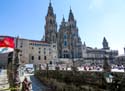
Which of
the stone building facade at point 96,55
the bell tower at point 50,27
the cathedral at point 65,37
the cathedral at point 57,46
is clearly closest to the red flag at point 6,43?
the cathedral at point 57,46

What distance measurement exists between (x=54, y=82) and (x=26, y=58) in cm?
3142

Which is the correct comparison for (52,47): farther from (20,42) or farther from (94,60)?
(94,60)

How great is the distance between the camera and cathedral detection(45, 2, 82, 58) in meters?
67.3

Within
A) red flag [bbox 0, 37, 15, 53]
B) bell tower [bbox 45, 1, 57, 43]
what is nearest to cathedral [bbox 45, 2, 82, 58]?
bell tower [bbox 45, 1, 57, 43]

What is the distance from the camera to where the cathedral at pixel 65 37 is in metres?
67.3

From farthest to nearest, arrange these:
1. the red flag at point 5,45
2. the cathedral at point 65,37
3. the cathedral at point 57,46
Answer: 1. the cathedral at point 65,37
2. the cathedral at point 57,46
3. the red flag at point 5,45

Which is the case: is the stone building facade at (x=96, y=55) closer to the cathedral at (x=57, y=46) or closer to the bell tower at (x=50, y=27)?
the cathedral at (x=57, y=46)

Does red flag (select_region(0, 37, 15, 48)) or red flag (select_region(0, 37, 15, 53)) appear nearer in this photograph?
red flag (select_region(0, 37, 15, 53))

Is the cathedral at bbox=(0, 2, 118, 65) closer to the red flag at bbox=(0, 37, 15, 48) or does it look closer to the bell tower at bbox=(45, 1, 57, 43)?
the bell tower at bbox=(45, 1, 57, 43)

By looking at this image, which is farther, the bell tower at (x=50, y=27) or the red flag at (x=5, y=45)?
the bell tower at (x=50, y=27)

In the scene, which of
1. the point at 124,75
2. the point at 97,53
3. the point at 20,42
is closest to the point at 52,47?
the point at 20,42

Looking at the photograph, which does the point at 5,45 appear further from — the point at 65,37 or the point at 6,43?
the point at 65,37

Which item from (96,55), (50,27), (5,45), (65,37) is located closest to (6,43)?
(5,45)

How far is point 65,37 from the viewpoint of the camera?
237 ft
